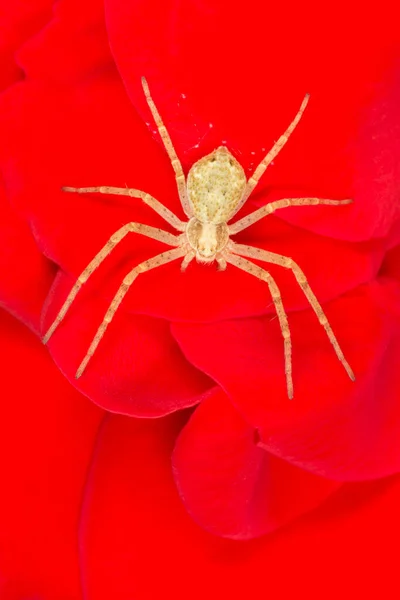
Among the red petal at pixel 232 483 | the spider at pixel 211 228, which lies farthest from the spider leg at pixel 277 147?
the red petal at pixel 232 483

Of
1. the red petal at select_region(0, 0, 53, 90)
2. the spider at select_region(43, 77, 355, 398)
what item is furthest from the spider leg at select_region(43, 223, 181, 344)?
the red petal at select_region(0, 0, 53, 90)

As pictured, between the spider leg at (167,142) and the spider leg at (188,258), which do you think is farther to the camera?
the spider leg at (188,258)

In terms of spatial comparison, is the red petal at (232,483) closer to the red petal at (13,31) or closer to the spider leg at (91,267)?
the spider leg at (91,267)

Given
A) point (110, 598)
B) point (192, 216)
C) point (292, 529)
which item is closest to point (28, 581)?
point (110, 598)

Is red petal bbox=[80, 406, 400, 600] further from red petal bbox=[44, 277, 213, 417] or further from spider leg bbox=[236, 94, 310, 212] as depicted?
spider leg bbox=[236, 94, 310, 212]

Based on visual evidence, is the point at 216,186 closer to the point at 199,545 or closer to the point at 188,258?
the point at 188,258

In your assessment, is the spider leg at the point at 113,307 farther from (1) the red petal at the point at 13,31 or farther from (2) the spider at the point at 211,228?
(1) the red petal at the point at 13,31

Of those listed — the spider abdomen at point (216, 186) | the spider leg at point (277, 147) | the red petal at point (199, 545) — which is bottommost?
the red petal at point (199, 545)

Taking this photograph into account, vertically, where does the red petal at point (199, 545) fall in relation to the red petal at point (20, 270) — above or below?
below
